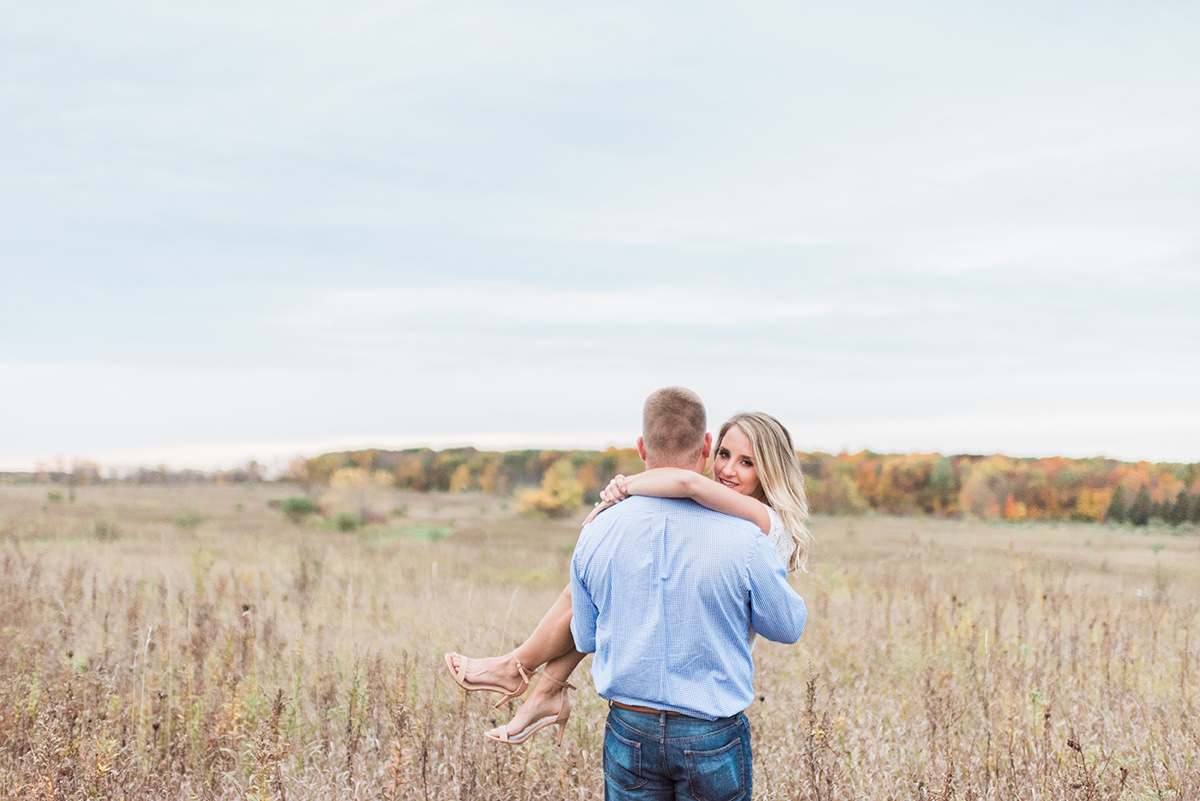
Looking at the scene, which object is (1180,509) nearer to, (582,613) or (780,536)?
(780,536)

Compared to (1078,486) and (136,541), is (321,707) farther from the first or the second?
(1078,486)

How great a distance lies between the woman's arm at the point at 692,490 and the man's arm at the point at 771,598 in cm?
12

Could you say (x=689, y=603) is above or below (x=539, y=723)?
above

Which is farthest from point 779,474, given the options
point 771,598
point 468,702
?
A: point 468,702

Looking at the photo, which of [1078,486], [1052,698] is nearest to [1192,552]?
[1078,486]

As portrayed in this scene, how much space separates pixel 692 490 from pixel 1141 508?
44.2 meters

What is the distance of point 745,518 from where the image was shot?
8.78ft

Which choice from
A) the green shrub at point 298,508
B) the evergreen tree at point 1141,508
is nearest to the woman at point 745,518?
the green shrub at point 298,508

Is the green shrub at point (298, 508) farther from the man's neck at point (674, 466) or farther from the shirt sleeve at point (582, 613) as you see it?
the man's neck at point (674, 466)

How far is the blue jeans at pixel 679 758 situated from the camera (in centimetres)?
256

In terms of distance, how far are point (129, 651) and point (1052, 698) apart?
7.04 m

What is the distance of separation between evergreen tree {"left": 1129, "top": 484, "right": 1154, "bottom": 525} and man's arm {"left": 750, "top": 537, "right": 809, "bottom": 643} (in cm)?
4239

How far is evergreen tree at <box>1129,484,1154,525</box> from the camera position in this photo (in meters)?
37.7

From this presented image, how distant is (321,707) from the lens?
17.3 feet
